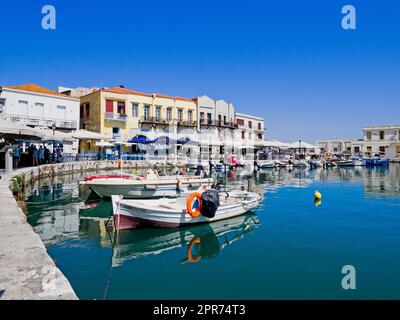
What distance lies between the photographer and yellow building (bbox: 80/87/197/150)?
139 ft

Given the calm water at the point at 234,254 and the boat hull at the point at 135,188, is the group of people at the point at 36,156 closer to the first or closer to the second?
the boat hull at the point at 135,188

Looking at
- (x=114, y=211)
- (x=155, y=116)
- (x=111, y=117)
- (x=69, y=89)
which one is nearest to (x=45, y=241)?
(x=114, y=211)

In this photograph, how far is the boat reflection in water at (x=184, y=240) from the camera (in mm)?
8844

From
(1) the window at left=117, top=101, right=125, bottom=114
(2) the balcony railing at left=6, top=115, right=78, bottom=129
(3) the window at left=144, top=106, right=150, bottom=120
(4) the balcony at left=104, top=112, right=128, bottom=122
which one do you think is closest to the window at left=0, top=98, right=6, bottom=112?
(2) the balcony railing at left=6, top=115, right=78, bottom=129

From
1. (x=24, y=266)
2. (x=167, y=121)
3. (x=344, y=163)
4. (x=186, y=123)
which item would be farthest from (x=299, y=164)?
(x=24, y=266)

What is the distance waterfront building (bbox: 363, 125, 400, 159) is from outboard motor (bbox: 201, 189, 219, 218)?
243 feet

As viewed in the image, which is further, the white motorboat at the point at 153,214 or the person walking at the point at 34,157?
the person walking at the point at 34,157

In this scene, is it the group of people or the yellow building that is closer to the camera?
the group of people

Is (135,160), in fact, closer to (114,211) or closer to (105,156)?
(105,156)

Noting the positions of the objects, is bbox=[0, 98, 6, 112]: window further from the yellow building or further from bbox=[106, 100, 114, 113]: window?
bbox=[106, 100, 114, 113]: window

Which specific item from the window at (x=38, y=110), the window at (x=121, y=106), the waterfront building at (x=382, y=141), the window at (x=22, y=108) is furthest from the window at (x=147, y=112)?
the waterfront building at (x=382, y=141)

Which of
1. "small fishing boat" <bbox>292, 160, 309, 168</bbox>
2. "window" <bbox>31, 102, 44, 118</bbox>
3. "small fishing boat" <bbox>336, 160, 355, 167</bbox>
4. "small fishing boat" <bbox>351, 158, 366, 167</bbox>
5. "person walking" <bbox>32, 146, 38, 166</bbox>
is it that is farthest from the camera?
"small fishing boat" <bbox>351, 158, 366, 167</bbox>

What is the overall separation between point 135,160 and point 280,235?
100 feet

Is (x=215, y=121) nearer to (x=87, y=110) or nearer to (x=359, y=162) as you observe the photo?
(x=87, y=110)
